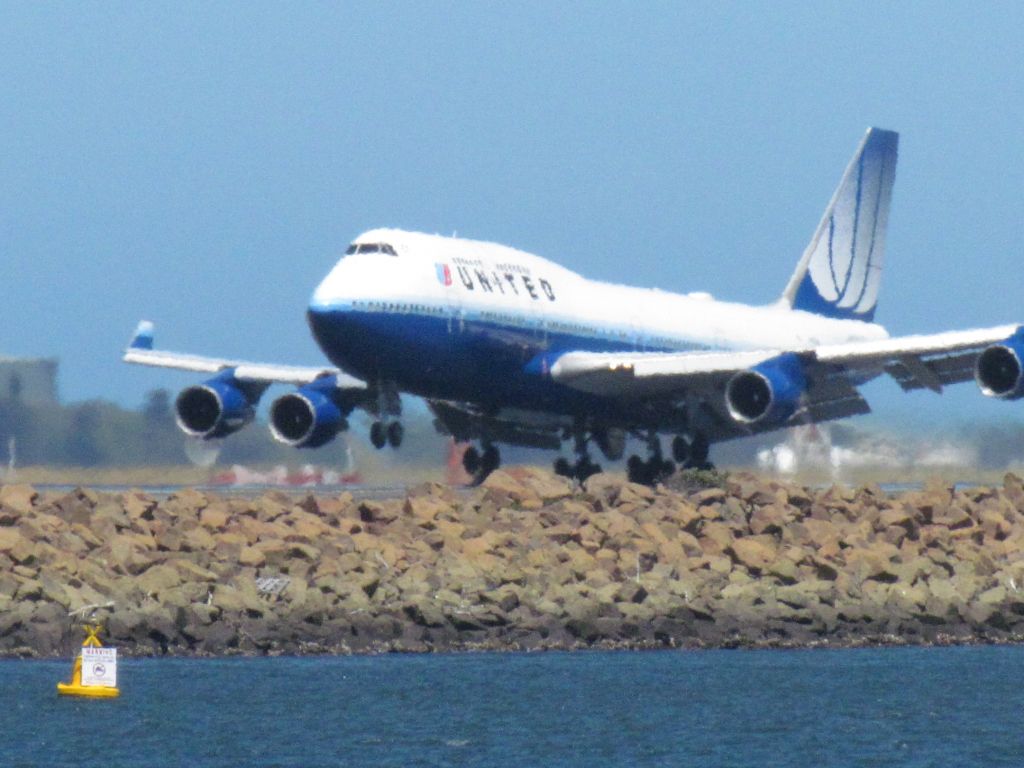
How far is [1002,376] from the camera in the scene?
51750 millimetres

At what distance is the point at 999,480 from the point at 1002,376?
37.0 ft

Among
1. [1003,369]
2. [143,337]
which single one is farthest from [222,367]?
[1003,369]

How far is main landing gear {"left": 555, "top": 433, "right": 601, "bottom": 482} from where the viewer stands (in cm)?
5800

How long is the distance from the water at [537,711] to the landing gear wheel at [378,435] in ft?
33.9

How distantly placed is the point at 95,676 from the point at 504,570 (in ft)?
30.5

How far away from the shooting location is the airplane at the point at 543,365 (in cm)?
5144

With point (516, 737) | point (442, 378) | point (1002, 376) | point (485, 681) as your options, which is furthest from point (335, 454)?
point (516, 737)

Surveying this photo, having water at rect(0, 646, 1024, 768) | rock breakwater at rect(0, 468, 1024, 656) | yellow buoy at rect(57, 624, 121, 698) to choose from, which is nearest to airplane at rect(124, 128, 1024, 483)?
rock breakwater at rect(0, 468, 1024, 656)

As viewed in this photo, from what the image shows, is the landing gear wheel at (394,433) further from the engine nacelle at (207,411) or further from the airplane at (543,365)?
the engine nacelle at (207,411)

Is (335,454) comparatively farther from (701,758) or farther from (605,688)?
(701,758)

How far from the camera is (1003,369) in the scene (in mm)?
51656

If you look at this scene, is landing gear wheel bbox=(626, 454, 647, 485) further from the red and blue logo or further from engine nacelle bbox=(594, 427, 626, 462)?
the red and blue logo

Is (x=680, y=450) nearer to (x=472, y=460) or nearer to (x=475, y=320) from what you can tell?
(x=472, y=460)

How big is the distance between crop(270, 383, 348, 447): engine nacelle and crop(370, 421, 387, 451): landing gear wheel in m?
5.20
